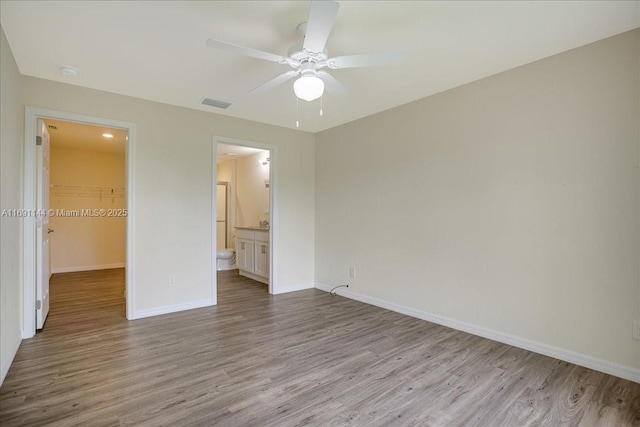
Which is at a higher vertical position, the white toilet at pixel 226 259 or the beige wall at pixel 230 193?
the beige wall at pixel 230 193

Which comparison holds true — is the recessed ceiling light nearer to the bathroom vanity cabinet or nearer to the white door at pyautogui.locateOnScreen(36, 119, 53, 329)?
the white door at pyautogui.locateOnScreen(36, 119, 53, 329)

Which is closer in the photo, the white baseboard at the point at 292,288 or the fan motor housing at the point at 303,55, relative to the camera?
the fan motor housing at the point at 303,55

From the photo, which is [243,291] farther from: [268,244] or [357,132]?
[357,132]

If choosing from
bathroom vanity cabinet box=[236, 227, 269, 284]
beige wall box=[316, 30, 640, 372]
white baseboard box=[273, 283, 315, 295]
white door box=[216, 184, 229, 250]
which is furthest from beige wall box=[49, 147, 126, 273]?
beige wall box=[316, 30, 640, 372]

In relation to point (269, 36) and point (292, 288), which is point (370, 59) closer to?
point (269, 36)

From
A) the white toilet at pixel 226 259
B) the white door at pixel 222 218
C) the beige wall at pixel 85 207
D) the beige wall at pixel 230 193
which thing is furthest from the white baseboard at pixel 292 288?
the beige wall at pixel 85 207

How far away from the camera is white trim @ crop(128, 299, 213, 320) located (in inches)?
136

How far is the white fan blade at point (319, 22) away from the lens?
1.52 meters

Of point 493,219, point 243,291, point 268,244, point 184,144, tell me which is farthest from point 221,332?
point 493,219

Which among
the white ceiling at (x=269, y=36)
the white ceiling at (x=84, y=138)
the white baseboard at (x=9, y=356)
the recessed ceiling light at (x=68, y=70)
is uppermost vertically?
the white ceiling at (x=269, y=36)

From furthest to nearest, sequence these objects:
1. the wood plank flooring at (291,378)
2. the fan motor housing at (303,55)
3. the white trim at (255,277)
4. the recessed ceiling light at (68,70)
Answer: the white trim at (255,277) < the recessed ceiling light at (68,70) < the fan motor housing at (303,55) < the wood plank flooring at (291,378)

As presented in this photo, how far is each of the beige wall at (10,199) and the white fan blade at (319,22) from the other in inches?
84.2

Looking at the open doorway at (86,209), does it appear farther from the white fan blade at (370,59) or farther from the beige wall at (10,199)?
the white fan blade at (370,59)

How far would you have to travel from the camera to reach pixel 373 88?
10.3 ft
